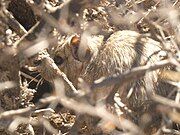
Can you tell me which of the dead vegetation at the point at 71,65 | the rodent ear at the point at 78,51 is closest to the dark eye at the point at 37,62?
the dead vegetation at the point at 71,65

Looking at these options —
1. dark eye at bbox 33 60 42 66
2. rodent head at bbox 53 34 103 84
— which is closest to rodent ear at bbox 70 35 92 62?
rodent head at bbox 53 34 103 84

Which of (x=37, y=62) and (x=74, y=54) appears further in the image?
(x=74, y=54)

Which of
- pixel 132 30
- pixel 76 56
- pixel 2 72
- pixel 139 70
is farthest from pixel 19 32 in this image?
pixel 139 70

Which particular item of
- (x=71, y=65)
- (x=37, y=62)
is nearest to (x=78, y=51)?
(x=71, y=65)

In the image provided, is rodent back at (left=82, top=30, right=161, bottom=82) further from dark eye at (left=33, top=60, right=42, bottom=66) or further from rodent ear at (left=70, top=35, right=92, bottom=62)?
dark eye at (left=33, top=60, right=42, bottom=66)

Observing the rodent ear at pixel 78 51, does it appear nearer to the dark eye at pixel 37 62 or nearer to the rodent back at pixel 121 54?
the rodent back at pixel 121 54

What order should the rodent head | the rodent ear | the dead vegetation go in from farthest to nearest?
the rodent head
the rodent ear
the dead vegetation

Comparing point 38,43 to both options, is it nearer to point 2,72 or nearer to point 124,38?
point 2,72

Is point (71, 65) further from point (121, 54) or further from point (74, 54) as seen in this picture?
point (121, 54)
